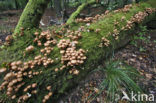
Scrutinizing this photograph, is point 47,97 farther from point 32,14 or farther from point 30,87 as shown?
point 32,14

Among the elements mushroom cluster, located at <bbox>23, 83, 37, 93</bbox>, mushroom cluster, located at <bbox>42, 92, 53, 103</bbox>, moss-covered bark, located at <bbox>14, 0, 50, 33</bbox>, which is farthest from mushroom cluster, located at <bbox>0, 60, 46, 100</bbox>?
moss-covered bark, located at <bbox>14, 0, 50, 33</bbox>

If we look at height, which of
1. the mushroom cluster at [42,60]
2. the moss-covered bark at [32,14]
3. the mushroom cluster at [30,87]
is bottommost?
the mushroom cluster at [30,87]

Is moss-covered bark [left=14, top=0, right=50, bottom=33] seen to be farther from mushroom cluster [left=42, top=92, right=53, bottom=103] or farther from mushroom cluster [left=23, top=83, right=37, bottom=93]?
mushroom cluster [left=42, top=92, right=53, bottom=103]

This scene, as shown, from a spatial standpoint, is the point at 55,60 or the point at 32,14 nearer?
the point at 55,60

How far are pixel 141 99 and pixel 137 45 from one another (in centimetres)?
331

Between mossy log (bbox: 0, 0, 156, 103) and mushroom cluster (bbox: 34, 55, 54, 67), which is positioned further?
mushroom cluster (bbox: 34, 55, 54, 67)

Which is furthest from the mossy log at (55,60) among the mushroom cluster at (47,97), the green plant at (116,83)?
the green plant at (116,83)

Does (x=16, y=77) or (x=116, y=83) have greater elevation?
(x=16, y=77)

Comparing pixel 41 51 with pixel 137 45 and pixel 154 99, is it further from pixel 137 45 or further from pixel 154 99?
pixel 137 45

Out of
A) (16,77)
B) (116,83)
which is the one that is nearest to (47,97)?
(16,77)

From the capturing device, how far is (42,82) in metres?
1.81

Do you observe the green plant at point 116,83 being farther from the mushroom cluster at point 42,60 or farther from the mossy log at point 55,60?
the mushroom cluster at point 42,60

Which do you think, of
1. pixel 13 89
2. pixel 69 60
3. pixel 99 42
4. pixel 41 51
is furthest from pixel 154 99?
pixel 13 89

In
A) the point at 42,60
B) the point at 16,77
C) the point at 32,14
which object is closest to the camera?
the point at 16,77
